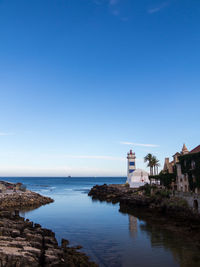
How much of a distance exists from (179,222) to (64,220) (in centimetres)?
1950

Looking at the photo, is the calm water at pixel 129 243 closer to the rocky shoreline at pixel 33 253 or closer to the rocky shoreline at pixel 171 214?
the rocky shoreline at pixel 171 214

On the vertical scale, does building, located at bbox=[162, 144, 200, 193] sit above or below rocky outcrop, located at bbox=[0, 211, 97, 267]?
above

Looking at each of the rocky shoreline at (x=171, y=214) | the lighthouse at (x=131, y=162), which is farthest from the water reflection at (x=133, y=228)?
the lighthouse at (x=131, y=162)

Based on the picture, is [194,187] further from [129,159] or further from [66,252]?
[129,159]

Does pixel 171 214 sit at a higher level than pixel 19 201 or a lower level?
higher

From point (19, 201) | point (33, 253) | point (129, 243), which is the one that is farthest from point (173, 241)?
point (19, 201)

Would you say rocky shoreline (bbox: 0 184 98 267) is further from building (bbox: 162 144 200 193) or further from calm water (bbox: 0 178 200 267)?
building (bbox: 162 144 200 193)

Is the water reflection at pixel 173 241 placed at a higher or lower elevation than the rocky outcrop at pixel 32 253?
lower

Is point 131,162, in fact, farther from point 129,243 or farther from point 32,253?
point 32,253

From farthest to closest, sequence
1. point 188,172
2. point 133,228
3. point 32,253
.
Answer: point 188,172 < point 133,228 < point 32,253

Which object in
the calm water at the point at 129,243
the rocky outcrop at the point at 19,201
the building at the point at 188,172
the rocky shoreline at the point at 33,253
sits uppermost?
the building at the point at 188,172

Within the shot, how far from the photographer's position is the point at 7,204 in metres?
53.1

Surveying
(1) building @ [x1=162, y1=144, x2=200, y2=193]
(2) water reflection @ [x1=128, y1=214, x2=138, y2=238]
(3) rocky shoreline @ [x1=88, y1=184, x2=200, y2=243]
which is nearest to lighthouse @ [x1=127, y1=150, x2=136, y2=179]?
(3) rocky shoreline @ [x1=88, y1=184, x2=200, y2=243]

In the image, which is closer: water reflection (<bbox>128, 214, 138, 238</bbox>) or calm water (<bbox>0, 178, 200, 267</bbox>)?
calm water (<bbox>0, 178, 200, 267</bbox>)
